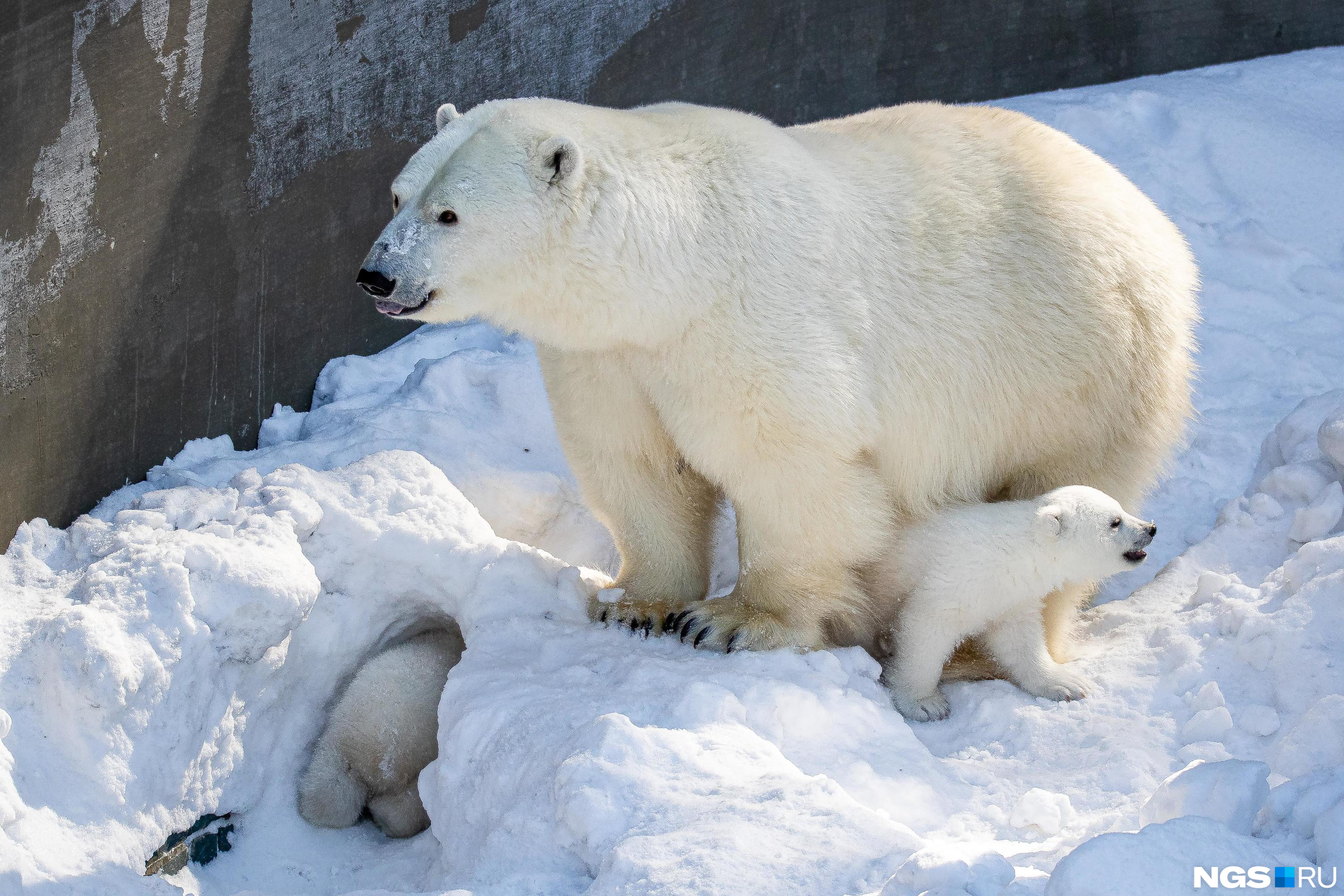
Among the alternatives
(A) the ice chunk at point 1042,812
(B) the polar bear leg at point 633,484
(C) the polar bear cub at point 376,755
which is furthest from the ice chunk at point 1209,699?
(C) the polar bear cub at point 376,755

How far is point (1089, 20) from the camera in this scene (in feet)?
25.6

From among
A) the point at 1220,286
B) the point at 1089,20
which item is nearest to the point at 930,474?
the point at 1220,286

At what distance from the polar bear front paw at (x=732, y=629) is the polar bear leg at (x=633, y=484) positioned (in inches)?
4.5

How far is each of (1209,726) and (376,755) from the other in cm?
248

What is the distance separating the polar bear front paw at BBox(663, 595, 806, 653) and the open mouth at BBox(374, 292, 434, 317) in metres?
1.36

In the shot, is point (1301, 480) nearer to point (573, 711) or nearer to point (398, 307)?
point (573, 711)

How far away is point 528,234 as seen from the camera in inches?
149

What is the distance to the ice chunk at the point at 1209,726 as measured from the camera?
406 cm

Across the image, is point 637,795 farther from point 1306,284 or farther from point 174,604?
point 1306,284

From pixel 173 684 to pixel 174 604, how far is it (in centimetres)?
22

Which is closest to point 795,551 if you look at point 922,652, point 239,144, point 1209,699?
point 922,652

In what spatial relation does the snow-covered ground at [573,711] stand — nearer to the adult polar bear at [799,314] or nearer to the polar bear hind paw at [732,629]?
the polar bear hind paw at [732,629]

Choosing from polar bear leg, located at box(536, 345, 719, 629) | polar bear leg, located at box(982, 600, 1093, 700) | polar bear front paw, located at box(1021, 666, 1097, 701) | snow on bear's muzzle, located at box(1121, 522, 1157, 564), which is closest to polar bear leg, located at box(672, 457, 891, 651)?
polar bear leg, located at box(536, 345, 719, 629)

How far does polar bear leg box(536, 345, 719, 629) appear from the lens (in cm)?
437
